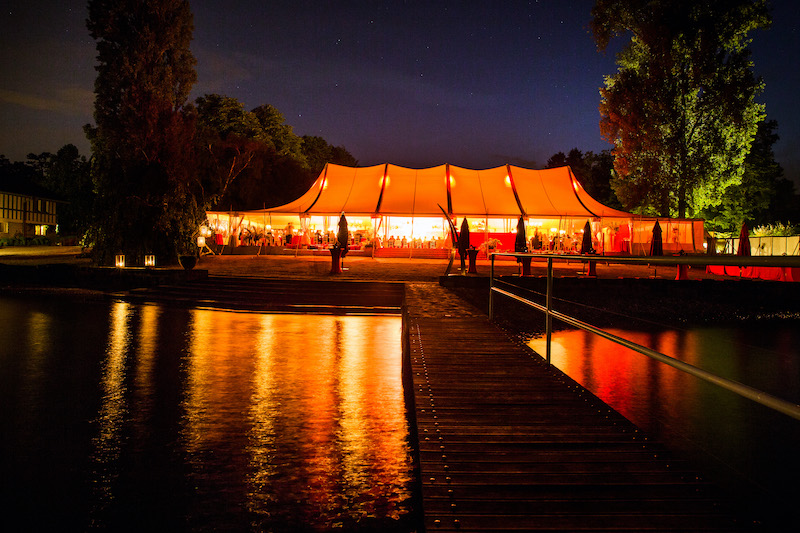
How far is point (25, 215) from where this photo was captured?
53.3 meters

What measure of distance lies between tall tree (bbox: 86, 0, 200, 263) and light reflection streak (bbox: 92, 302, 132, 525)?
475 inches

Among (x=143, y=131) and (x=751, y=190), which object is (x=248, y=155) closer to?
(x=143, y=131)

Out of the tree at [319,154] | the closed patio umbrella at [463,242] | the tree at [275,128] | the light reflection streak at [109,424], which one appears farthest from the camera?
the tree at [319,154]

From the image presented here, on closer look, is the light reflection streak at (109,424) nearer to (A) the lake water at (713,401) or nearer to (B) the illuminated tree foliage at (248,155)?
(A) the lake water at (713,401)

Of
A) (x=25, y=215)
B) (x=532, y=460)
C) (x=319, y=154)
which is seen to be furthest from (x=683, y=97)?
(x=25, y=215)

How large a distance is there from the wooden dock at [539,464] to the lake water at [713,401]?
5.28ft

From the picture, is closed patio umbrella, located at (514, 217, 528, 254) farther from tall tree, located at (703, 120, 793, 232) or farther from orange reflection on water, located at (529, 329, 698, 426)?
tall tree, located at (703, 120, 793, 232)

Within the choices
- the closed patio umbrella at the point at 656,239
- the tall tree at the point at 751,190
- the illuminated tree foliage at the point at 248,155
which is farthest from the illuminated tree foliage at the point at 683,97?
the illuminated tree foliage at the point at 248,155

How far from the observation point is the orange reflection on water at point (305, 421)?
303 cm

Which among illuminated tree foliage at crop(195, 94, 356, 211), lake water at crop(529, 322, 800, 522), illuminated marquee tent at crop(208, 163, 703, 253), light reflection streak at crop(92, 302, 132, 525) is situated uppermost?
illuminated tree foliage at crop(195, 94, 356, 211)

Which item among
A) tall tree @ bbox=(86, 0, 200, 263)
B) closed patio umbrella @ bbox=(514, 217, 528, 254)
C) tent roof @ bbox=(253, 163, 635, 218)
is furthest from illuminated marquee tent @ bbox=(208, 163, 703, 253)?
closed patio umbrella @ bbox=(514, 217, 528, 254)

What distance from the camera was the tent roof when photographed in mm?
23594

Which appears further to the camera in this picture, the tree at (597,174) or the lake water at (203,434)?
the tree at (597,174)

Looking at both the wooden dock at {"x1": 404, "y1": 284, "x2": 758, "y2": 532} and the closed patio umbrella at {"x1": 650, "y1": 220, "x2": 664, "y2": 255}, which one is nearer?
the wooden dock at {"x1": 404, "y1": 284, "x2": 758, "y2": 532}
